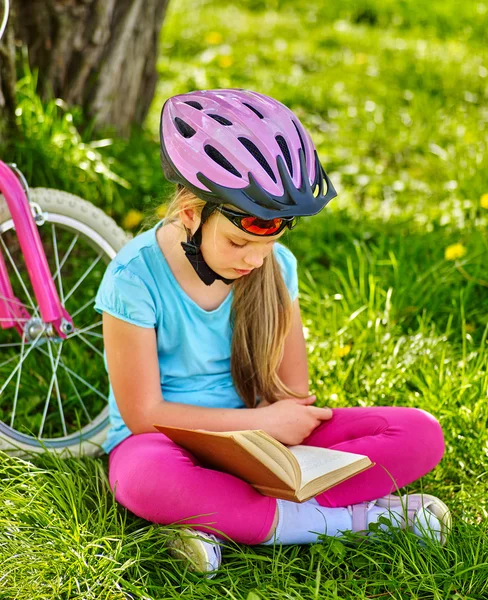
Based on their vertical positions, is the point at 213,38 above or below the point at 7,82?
above

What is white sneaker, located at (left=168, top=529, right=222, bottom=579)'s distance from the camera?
220cm

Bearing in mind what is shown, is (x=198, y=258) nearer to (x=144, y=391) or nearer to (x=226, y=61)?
(x=144, y=391)

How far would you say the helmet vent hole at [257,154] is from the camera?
2123mm

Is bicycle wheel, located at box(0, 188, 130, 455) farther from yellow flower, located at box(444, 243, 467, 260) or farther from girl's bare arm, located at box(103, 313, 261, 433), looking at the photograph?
yellow flower, located at box(444, 243, 467, 260)

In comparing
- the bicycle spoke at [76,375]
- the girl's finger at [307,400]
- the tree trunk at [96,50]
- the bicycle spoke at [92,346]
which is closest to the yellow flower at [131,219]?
the tree trunk at [96,50]

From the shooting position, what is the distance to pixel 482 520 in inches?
95.0

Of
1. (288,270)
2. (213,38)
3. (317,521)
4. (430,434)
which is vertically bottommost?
(317,521)

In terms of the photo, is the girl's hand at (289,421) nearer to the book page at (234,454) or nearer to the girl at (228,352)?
the girl at (228,352)

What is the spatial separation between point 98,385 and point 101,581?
96 cm

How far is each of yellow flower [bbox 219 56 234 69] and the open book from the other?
3.79 metres

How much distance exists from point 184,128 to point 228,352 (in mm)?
686

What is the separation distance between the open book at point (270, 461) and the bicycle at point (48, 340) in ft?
1.85

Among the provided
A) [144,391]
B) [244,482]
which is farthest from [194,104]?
[244,482]

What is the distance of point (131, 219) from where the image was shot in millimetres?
3668
